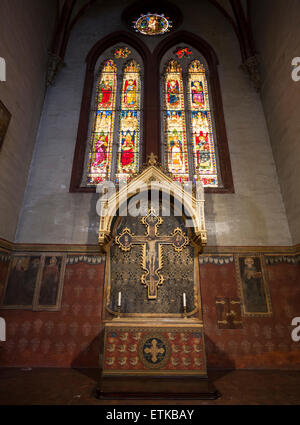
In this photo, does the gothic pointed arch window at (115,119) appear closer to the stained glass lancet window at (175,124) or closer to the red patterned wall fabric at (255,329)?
the stained glass lancet window at (175,124)

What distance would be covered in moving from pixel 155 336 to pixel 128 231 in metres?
2.92

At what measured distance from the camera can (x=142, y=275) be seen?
653 cm

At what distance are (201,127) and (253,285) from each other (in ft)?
17.0

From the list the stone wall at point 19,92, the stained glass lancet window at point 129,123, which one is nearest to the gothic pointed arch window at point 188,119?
the stained glass lancet window at point 129,123

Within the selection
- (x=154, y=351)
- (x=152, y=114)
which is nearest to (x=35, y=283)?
(x=154, y=351)

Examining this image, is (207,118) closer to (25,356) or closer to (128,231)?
(128,231)

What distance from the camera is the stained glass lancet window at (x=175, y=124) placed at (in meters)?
8.21

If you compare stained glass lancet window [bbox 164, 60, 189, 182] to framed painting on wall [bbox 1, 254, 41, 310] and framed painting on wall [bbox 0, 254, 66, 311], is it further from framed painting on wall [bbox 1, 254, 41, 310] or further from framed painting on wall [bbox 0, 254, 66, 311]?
framed painting on wall [bbox 1, 254, 41, 310]

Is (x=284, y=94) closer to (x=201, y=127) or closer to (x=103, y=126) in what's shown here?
(x=201, y=127)

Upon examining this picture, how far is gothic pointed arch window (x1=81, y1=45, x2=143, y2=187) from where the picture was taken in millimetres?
8156

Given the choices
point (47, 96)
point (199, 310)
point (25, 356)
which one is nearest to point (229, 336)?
point (199, 310)

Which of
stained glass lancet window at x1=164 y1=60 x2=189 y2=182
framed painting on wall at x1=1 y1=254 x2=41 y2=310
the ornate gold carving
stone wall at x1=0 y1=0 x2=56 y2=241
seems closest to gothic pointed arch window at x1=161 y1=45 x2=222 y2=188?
stained glass lancet window at x1=164 y1=60 x2=189 y2=182

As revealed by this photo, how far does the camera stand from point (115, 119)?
8.88m

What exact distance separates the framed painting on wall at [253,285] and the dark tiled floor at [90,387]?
1260mm
